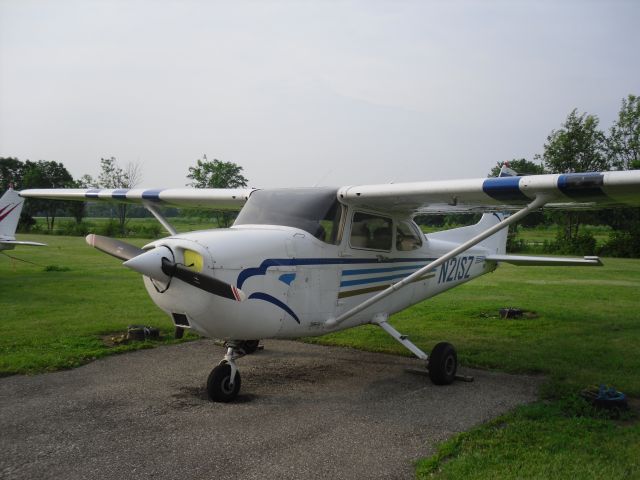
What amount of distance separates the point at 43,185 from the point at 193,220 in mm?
29398

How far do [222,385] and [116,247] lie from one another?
1.77 meters

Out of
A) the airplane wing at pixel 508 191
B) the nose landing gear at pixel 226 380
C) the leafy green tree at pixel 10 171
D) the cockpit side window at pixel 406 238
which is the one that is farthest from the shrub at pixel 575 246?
the leafy green tree at pixel 10 171

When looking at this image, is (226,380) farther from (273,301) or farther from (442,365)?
(442,365)

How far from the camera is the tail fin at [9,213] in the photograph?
15516 millimetres

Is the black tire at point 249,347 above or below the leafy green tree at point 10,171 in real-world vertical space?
below

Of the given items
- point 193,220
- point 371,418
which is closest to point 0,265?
point 371,418

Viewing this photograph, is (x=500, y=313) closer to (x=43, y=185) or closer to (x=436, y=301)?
(x=436, y=301)

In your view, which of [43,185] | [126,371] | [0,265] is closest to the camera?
[126,371]

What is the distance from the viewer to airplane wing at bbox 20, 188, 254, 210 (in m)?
7.86

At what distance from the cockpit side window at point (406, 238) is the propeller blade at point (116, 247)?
354 cm

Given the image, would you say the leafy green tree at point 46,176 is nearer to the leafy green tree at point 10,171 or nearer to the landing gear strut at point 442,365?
the leafy green tree at point 10,171

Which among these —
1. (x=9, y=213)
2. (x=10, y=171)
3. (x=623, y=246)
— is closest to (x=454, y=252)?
(x=9, y=213)

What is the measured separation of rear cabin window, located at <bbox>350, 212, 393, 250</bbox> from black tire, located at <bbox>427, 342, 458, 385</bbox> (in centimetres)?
150

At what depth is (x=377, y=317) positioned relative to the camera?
22.4 ft
